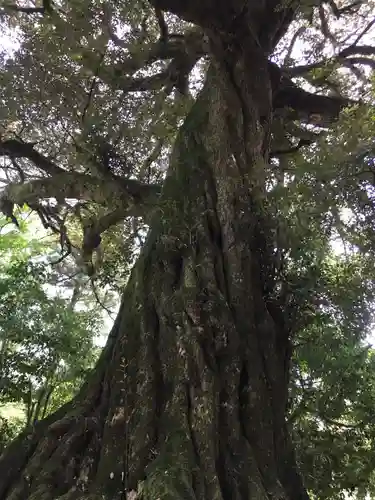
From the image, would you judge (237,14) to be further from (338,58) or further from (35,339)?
(35,339)

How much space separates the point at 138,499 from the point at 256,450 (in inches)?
32.7

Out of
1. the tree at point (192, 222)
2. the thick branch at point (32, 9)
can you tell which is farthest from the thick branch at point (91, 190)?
the thick branch at point (32, 9)

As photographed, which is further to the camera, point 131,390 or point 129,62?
point 129,62

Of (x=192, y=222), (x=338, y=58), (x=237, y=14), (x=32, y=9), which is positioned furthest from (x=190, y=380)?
(x=338, y=58)

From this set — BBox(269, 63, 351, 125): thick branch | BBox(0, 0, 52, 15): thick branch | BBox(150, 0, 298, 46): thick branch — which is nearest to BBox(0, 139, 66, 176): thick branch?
BBox(0, 0, 52, 15): thick branch

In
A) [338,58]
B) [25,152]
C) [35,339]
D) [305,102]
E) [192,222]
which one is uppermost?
[338,58]

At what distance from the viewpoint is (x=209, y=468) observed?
2.76 meters

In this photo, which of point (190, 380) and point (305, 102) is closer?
point (190, 380)

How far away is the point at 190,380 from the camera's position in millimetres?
3105

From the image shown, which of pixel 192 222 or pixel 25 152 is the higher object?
pixel 25 152

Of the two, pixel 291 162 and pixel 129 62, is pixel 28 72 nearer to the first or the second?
pixel 129 62

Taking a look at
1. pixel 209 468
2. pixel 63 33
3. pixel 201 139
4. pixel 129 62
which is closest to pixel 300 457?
pixel 209 468

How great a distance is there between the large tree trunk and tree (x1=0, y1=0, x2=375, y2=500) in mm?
12

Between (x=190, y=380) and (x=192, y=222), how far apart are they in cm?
Result: 142
